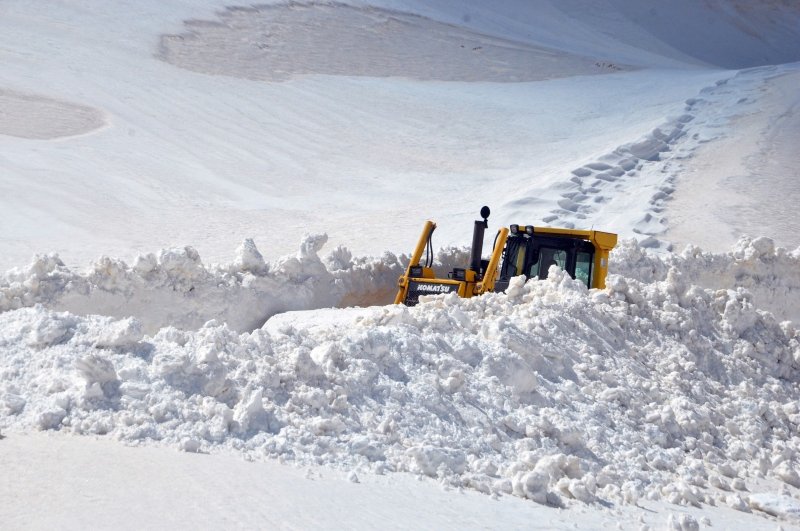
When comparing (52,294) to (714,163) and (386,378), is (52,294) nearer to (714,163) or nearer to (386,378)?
(386,378)

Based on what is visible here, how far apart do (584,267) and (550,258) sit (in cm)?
36

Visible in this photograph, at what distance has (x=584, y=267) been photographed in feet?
34.7

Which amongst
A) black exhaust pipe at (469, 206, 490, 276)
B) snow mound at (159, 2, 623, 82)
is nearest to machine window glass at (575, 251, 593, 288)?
black exhaust pipe at (469, 206, 490, 276)

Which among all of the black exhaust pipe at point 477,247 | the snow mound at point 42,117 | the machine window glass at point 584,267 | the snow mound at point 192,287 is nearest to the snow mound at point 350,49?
the snow mound at point 42,117

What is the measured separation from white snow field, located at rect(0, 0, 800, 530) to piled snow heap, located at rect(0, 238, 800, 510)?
2 centimetres

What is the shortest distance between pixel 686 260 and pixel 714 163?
7.70m

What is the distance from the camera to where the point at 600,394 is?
7379mm

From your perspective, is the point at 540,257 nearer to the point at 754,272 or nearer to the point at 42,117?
the point at 754,272

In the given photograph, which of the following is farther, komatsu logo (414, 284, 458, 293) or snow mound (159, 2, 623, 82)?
snow mound (159, 2, 623, 82)

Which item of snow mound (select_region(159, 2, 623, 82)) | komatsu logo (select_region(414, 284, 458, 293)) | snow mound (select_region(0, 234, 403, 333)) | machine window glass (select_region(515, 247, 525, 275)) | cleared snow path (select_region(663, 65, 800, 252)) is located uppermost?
snow mound (select_region(159, 2, 623, 82))

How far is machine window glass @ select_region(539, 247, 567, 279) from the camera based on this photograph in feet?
34.6

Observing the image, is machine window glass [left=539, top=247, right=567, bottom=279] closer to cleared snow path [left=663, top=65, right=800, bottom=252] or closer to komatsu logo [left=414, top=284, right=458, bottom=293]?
komatsu logo [left=414, top=284, right=458, bottom=293]

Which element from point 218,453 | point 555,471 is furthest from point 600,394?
point 218,453

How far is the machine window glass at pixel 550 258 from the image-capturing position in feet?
34.6
